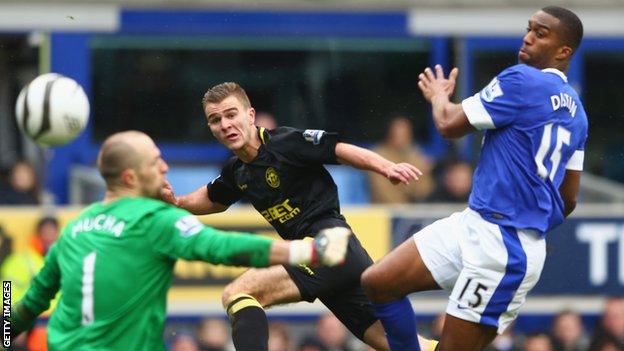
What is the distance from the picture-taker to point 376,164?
874cm

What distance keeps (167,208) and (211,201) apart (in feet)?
8.18

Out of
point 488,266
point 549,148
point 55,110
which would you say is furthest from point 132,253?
point 55,110

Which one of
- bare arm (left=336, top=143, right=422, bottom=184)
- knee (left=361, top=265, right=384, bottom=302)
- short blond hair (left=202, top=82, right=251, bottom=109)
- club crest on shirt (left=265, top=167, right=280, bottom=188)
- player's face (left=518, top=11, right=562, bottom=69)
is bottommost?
knee (left=361, top=265, right=384, bottom=302)

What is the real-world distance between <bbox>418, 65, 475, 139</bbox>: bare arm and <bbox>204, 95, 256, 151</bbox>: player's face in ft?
3.79

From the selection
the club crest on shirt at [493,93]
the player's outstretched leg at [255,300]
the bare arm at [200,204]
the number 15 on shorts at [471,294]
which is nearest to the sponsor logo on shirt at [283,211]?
the player's outstretched leg at [255,300]

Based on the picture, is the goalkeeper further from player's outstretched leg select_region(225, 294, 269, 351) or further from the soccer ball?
the soccer ball

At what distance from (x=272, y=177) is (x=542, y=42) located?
179 centimetres

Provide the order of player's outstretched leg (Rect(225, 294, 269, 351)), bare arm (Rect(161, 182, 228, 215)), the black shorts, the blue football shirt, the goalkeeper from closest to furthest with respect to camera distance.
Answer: the goalkeeper < the blue football shirt < player's outstretched leg (Rect(225, 294, 269, 351)) < the black shorts < bare arm (Rect(161, 182, 228, 215))

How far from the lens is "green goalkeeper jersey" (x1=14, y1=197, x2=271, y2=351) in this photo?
23.8ft

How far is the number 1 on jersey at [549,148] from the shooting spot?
8.58 meters

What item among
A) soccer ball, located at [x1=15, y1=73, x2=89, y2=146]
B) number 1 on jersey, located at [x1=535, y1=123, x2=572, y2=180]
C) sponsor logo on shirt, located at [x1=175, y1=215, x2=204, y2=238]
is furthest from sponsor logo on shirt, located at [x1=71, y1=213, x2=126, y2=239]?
soccer ball, located at [x1=15, y1=73, x2=89, y2=146]

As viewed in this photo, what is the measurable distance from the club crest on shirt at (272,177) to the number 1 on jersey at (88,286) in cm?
216

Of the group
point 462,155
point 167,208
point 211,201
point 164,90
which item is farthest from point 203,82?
point 167,208

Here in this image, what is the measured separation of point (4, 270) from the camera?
1487 centimetres
